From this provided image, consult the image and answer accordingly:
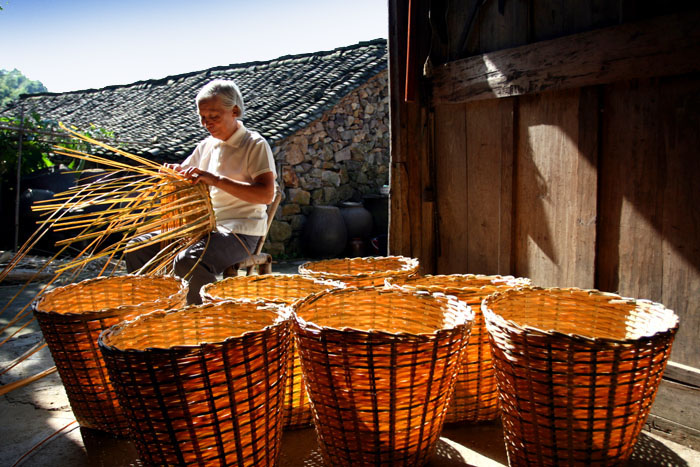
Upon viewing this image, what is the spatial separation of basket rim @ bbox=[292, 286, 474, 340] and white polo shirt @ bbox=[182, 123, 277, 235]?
1.13 meters

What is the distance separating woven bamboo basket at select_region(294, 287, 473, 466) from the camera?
1.34 metres

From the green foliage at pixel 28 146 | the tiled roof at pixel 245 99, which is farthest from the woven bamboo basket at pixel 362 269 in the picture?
the green foliage at pixel 28 146

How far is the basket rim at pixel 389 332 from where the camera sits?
1.33 m

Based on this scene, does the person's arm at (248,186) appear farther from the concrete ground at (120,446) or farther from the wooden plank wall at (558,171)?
the concrete ground at (120,446)

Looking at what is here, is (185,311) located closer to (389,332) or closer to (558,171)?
(389,332)

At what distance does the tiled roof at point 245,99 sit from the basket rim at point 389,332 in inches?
283

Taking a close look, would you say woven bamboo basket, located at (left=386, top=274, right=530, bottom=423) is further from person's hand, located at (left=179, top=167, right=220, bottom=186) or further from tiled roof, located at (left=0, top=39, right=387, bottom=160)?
tiled roof, located at (left=0, top=39, right=387, bottom=160)

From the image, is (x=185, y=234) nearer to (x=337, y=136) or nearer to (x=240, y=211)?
(x=240, y=211)

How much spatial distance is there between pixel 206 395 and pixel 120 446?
2.40ft

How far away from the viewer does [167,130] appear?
1096cm

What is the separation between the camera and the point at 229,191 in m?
2.60

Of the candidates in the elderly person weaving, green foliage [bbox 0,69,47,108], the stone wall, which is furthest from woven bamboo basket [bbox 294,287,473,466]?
green foliage [bbox 0,69,47,108]

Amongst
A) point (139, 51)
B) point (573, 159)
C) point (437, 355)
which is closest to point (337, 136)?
point (573, 159)

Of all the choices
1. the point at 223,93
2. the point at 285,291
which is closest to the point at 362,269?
the point at 285,291
